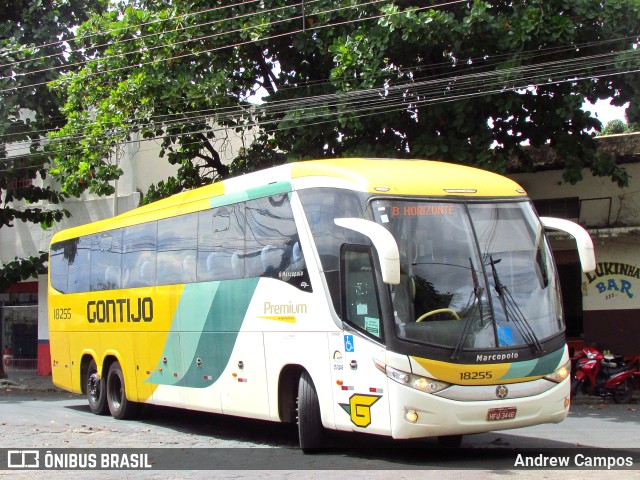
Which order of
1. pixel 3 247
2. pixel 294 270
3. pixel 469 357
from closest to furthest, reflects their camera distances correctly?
pixel 469 357 → pixel 294 270 → pixel 3 247

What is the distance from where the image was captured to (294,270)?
32.8 feet

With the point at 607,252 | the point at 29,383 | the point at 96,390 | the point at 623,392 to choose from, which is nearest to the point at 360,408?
the point at 96,390

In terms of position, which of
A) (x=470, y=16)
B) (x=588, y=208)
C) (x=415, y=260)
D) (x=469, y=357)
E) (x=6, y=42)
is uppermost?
(x=6, y=42)

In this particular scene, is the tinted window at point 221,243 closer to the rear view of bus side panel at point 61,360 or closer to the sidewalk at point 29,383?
the rear view of bus side panel at point 61,360

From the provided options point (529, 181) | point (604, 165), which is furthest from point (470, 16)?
point (529, 181)

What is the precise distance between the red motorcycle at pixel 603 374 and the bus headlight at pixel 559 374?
7.88 m

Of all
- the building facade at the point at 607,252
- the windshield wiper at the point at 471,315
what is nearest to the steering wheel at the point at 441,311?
the windshield wiper at the point at 471,315

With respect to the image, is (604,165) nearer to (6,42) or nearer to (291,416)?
(291,416)

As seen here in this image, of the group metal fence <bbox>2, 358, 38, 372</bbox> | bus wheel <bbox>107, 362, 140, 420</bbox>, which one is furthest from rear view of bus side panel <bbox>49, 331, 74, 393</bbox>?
metal fence <bbox>2, 358, 38, 372</bbox>

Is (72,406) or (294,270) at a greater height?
(294,270)

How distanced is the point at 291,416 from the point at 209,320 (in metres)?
2.07

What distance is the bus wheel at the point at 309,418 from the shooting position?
9.69 metres

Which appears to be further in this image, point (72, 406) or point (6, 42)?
point (6, 42)

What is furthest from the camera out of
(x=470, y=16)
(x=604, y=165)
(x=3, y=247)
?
(x=3, y=247)
